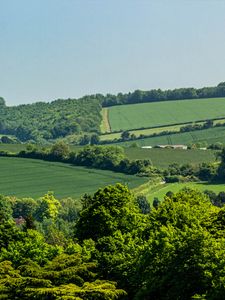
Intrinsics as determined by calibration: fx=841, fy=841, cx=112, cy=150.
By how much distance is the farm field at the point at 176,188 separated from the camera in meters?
168

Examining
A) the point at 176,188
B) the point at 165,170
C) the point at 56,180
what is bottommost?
the point at 176,188

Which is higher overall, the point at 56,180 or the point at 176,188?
the point at 56,180

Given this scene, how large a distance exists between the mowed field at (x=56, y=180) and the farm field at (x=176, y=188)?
202 inches

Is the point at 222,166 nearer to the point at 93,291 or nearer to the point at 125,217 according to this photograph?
the point at 125,217

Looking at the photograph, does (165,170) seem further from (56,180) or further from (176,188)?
(56,180)

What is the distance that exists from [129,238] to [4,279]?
13.5 m

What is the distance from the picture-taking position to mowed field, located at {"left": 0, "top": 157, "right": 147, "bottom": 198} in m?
176

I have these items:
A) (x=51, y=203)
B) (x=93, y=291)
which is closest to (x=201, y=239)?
(x=93, y=291)

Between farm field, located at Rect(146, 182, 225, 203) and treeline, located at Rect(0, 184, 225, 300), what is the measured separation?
79.2 m

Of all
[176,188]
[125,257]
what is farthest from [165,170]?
[125,257]

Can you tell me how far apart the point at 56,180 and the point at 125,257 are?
4766 inches

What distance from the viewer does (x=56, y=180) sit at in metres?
186

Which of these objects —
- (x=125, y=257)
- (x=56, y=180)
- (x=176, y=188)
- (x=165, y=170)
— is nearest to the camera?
(x=125, y=257)

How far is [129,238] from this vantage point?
7281cm
